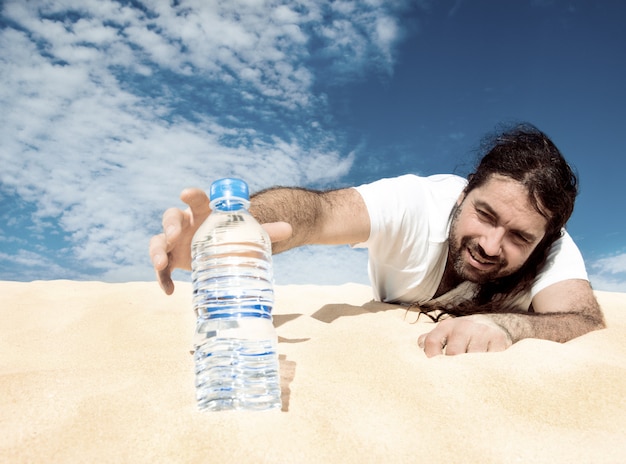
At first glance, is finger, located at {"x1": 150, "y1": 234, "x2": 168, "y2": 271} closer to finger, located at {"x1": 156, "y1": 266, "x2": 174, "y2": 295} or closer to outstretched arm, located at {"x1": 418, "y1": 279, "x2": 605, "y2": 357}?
finger, located at {"x1": 156, "y1": 266, "x2": 174, "y2": 295}

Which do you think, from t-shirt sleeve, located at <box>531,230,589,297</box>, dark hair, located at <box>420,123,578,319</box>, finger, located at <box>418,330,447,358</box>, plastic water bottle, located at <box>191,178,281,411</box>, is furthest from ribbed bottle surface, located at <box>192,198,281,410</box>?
t-shirt sleeve, located at <box>531,230,589,297</box>

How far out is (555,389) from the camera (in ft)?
4.45

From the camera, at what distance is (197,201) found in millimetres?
1850

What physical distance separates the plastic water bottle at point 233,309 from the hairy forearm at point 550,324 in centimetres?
107

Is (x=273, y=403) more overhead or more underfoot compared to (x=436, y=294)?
more underfoot

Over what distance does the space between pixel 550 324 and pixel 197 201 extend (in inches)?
66.2

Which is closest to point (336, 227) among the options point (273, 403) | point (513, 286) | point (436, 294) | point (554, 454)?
point (436, 294)

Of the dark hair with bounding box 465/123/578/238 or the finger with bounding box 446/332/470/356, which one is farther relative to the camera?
the dark hair with bounding box 465/123/578/238

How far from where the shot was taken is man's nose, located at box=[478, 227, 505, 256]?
2896 millimetres

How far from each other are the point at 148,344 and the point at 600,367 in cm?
173

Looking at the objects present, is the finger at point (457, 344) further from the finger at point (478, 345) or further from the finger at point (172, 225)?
the finger at point (172, 225)

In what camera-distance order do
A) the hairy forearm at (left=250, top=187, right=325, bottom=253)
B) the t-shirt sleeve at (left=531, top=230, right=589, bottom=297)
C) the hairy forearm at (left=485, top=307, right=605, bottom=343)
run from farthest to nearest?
the t-shirt sleeve at (left=531, top=230, right=589, bottom=297) < the hairy forearm at (left=250, top=187, right=325, bottom=253) < the hairy forearm at (left=485, top=307, right=605, bottom=343)

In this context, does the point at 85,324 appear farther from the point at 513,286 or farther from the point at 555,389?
the point at 513,286

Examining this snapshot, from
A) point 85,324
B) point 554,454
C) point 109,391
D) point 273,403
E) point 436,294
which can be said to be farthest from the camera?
point 436,294
